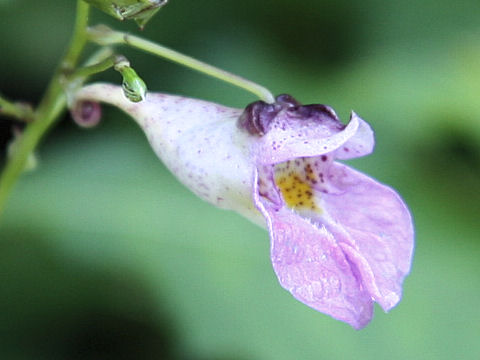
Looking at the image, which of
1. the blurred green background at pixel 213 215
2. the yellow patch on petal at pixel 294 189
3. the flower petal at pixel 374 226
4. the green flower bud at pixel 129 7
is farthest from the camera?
the blurred green background at pixel 213 215

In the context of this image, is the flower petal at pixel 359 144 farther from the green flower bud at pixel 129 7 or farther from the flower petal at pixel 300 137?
the green flower bud at pixel 129 7

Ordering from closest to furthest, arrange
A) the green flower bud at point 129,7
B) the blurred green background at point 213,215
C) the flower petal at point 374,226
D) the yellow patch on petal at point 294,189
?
the green flower bud at point 129,7, the flower petal at point 374,226, the yellow patch on petal at point 294,189, the blurred green background at point 213,215

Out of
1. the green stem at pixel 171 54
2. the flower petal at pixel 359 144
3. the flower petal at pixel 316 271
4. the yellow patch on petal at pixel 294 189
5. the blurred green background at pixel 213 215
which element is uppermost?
the green stem at pixel 171 54

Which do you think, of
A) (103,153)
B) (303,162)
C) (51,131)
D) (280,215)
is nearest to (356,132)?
(303,162)

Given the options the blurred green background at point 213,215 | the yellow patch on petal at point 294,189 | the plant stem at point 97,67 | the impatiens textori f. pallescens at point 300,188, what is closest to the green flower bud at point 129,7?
the plant stem at point 97,67

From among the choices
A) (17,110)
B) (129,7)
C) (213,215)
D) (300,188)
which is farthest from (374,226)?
(213,215)

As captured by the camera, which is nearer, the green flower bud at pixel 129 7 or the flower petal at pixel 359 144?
the green flower bud at pixel 129 7

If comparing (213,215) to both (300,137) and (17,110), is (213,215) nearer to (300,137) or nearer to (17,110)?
(17,110)
